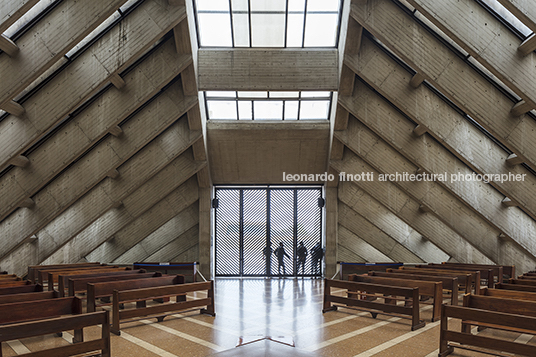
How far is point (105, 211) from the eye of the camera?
12.0 m

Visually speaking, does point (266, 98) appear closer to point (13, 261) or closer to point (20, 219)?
point (20, 219)

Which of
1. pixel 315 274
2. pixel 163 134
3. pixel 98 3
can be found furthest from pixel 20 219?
pixel 315 274

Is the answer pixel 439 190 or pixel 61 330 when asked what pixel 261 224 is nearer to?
pixel 439 190

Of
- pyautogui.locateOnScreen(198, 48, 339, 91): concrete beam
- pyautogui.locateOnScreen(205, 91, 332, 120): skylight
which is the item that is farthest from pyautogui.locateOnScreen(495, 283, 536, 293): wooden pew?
pyautogui.locateOnScreen(205, 91, 332, 120): skylight

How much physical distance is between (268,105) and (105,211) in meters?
5.53

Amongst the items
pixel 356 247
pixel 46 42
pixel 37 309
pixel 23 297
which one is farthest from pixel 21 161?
pixel 356 247

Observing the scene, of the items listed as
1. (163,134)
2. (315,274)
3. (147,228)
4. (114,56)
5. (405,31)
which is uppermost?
(405,31)

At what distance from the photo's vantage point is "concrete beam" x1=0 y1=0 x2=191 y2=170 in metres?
8.32

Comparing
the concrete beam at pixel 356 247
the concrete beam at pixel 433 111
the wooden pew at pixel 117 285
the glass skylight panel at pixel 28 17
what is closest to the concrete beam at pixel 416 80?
the concrete beam at pixel 433 111

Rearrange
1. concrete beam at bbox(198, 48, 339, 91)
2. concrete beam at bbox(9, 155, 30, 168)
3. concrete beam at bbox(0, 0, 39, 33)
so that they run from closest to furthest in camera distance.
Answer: concrete beam at bbox(0, 0, 39, 33), concrete beam at bbox(9, 155, 30, 168), concrete beam at bbox(198, 48, 339, 91)

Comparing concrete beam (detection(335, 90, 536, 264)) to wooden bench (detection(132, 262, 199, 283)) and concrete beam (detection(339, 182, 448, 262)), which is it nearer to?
concrete beam (detection(339, 182, 448, 262))

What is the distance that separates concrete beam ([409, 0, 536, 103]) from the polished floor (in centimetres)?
420

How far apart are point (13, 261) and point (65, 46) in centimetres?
728

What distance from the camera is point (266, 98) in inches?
481
